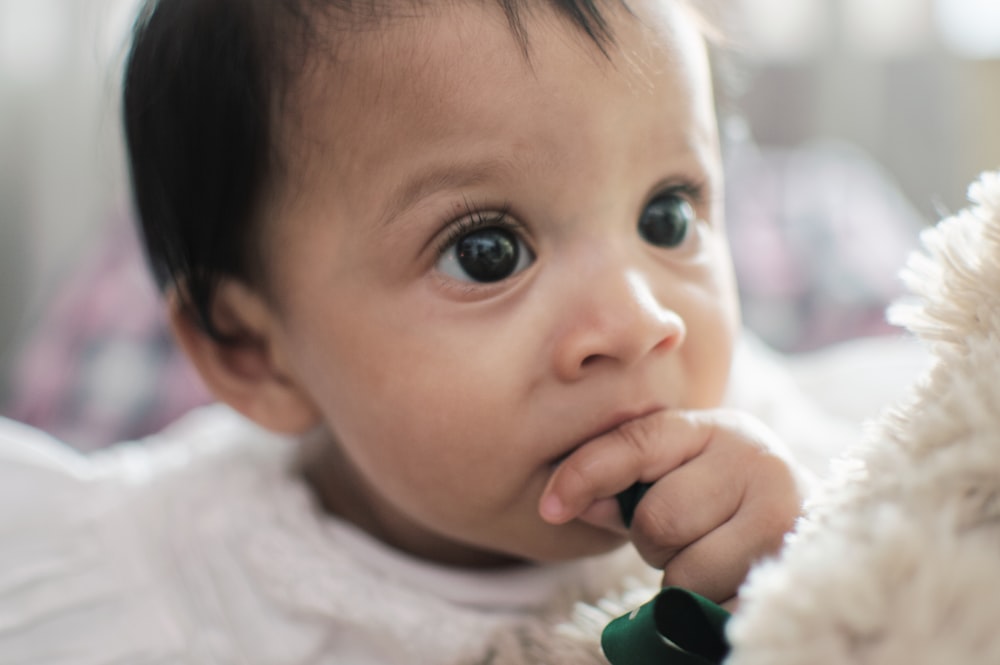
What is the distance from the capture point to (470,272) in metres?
0.67

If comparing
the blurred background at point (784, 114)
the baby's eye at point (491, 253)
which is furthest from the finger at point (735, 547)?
the blurred background at point (784, 114)

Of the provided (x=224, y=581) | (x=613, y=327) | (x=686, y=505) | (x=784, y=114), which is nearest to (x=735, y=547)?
(x=686, y=505)

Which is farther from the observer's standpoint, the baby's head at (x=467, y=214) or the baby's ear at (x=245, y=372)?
the baby's ear at (x=245, y=372)

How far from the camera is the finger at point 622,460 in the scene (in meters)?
0.59

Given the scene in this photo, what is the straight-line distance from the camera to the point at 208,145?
736 millimetres

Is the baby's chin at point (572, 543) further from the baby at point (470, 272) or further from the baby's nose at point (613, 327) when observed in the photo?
the baby's nose at point (613, 327)

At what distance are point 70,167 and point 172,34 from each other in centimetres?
187

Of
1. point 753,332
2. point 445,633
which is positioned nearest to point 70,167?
point 753,332

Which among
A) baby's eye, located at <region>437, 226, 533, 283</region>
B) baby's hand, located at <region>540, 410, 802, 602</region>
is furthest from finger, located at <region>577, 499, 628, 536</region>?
baby's eye, located at <region>437, 226, 533, 283</region>

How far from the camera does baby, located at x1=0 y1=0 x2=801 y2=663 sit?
608 mm

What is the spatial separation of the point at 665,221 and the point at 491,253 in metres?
0.15

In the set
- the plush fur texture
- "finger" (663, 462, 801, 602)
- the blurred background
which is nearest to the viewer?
the plush fur texture

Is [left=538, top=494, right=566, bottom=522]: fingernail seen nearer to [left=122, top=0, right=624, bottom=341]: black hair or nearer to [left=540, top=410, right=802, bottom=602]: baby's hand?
[left=540, top=410, right=802, bottom=602]: baby's hand

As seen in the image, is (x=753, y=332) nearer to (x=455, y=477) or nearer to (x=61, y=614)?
(x=455, y=477)
